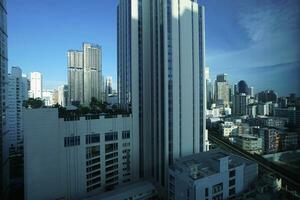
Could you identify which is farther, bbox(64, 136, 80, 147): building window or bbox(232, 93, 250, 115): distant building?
bbox(64, 136, 80, 147): building window

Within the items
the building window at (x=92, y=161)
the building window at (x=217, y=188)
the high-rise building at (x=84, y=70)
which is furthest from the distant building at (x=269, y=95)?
the high-rise building at (x=84, y=70)

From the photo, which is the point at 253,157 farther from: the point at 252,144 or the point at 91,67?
the point at 91,67

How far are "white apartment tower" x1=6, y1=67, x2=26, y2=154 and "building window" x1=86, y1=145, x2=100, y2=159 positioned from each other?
16.2ft

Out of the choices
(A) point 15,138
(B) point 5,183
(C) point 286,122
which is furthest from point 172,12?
(A) point 15,138

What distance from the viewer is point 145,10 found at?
499 centimetres

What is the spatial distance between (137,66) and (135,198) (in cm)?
272

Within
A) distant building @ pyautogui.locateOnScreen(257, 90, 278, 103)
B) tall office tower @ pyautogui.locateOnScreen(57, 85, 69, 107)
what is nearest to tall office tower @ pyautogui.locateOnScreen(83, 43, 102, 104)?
tall office tower @ pyautogui.locateOnScreen(57, 85, 69, 107)

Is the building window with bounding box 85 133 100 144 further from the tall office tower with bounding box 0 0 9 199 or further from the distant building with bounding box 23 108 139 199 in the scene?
the tall office tower with bounding box 0 0 9 199

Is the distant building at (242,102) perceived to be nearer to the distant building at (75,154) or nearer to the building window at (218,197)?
the building window at (218,197)

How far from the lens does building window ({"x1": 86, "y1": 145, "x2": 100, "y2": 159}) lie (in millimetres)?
4168

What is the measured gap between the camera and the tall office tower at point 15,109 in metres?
7.71

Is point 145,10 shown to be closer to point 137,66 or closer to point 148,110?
point 137,66

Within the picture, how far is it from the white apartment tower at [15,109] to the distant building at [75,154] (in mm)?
4931

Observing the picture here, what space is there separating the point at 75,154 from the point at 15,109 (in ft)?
17.5
